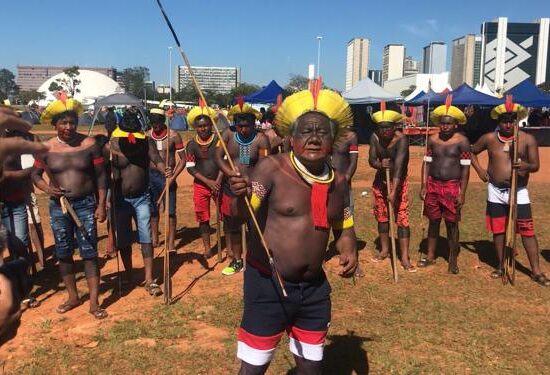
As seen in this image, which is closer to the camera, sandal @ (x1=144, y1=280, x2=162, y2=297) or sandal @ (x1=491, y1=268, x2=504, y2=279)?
sandal @ (x1=144, y1=280, x2=162, y2=297)

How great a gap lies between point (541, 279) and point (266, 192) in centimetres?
496

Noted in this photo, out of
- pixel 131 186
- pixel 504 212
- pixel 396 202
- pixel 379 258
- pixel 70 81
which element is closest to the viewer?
pixel 131 186

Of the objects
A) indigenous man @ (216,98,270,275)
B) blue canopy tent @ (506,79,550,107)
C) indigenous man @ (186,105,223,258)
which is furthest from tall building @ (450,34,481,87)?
indigenous man @ (216,98,270,275)

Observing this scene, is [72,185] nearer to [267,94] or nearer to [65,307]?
[65,307]

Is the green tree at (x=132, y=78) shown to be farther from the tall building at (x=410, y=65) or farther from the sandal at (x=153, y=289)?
the sandal at (x=153, y=289)

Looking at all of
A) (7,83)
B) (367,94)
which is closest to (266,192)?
(367,94)

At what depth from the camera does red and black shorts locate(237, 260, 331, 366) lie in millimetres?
3229

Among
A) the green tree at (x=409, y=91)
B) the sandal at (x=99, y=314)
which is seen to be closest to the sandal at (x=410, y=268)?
the sandal at (x=99, y=314)

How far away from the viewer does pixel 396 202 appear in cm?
716

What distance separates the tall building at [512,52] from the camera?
276ft

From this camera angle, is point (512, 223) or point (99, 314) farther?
point (512, 223)

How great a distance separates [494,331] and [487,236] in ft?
13.6

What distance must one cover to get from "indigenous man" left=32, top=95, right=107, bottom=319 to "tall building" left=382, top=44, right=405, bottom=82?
116m

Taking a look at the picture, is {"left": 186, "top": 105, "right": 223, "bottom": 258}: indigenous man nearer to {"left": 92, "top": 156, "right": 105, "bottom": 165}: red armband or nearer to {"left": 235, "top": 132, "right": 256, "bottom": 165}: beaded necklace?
{"left": 235, "top": 132, "right": 256, "bottom": 165}: beaded necklace
